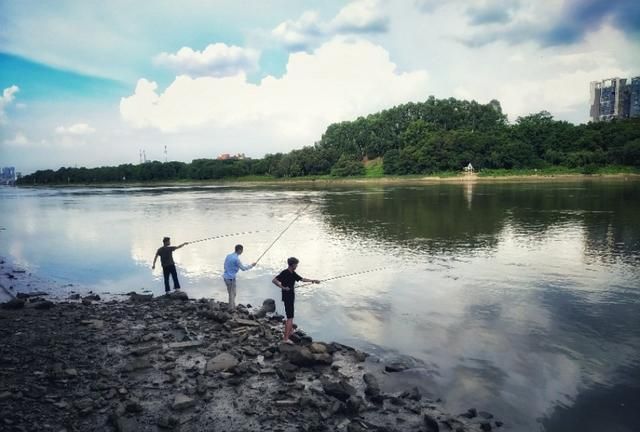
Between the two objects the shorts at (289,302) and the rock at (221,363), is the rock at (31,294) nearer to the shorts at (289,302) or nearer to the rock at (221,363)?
the rock at (221,363)

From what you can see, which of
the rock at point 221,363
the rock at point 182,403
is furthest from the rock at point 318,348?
the rock at point 182,403

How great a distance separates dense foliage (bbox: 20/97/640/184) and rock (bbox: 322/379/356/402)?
425ft

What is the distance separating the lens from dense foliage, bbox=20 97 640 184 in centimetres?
12794

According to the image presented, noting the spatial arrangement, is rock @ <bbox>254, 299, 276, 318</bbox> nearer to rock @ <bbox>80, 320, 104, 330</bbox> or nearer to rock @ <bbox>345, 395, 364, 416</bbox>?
rock @ <bbox>80, 320, 104, 330</bbox>

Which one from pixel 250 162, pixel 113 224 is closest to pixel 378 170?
pixel 250 162

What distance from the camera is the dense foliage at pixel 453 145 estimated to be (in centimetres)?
12794

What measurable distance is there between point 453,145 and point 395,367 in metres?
139

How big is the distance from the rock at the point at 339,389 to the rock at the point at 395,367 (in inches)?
73.3

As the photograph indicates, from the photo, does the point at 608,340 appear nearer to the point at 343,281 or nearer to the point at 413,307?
the point at 413,307

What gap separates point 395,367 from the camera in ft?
38.4

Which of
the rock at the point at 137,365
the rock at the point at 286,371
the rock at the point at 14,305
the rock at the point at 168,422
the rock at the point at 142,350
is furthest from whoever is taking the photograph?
the rock at the point at 14,305

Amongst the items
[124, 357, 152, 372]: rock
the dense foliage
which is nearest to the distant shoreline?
the dense foliage

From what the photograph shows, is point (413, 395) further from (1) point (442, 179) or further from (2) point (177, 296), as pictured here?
(1) point (442, 179)

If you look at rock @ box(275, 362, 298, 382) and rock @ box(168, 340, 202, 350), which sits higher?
rock @ box(168, 340, 202, 350)
